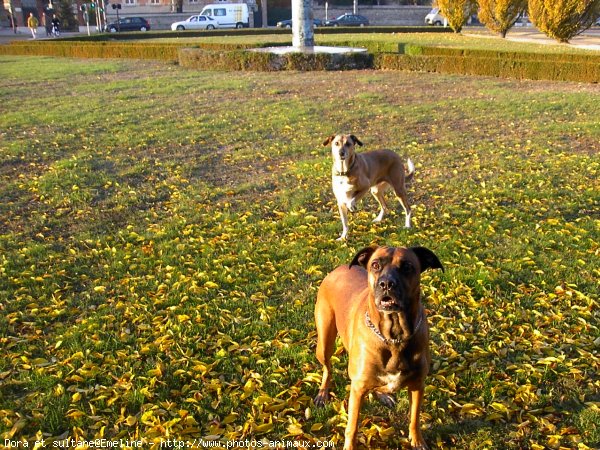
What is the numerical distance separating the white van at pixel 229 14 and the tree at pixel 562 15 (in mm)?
38198

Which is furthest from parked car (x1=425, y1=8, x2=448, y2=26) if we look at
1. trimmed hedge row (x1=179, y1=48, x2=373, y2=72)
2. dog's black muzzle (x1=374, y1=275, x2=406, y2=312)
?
dog's black muzzle (x1=374, y1=275, x2=406, y2=312)

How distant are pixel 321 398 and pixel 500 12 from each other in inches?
1589

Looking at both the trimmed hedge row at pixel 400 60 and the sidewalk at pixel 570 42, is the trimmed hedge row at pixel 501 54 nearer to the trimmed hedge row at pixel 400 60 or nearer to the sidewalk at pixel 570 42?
the trimmed hedge row at pixel 400 60

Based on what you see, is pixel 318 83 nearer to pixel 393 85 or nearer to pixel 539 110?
pixel 393 85

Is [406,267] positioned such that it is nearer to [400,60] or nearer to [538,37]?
[400,60]

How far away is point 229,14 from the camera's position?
6109cm

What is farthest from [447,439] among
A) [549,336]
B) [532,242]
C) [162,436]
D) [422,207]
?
[422,207]

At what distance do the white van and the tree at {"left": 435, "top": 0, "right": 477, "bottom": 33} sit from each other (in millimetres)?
27862

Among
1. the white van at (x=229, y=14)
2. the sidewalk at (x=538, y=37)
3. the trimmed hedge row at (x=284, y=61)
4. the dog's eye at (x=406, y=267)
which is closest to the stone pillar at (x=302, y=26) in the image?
the trimmed hedge row at (x=284, y=61)

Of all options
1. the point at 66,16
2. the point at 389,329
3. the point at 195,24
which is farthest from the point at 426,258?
the point at 66,16

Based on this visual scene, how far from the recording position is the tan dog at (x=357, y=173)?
263 inches

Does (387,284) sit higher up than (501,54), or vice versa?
(501,54)

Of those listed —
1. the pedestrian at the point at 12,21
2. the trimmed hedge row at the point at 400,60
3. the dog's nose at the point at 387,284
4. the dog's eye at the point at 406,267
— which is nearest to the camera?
the dog's nose at the point at 387,284

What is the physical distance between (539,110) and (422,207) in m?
9.58
